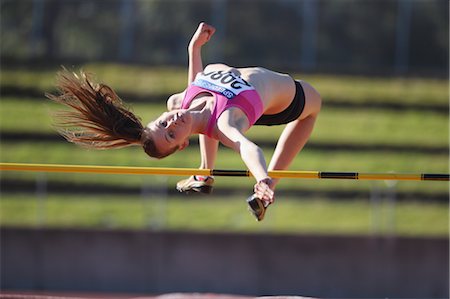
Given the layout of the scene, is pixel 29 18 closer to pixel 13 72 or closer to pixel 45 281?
pixel 13 72

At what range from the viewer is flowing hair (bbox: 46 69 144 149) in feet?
16.3

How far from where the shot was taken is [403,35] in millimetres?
16844

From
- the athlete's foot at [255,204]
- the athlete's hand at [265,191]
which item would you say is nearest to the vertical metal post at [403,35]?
the athlete's foot at [255,204]

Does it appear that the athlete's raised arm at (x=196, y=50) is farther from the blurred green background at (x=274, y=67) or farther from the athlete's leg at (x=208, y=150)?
the blurred green background at (x=274, y=67)

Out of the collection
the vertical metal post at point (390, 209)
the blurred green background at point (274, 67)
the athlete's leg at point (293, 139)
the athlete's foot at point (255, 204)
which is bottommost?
the athlete's foot at point (255, 204)

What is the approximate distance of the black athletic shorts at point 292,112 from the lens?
5.38m

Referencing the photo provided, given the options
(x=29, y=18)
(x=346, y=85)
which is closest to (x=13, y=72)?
(x=29, y=18)

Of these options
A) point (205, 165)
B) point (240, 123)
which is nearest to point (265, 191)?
point (240, 123)

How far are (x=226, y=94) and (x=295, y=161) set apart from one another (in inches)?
361

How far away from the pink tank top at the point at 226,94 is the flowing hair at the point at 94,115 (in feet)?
1.17

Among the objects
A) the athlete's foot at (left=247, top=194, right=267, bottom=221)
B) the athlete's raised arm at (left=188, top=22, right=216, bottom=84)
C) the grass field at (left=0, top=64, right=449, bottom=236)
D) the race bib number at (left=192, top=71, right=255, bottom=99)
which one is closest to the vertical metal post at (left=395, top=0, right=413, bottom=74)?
the grass field at (left=0, top=64, right=449, bottom=236)

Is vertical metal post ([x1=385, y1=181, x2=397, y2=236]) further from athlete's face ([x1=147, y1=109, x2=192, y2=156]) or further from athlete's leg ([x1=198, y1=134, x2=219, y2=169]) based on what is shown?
athlete's face ([x1=147, y1=109, x2=192, y2=156])

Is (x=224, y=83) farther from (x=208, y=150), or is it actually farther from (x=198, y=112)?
(x=208, y=150)

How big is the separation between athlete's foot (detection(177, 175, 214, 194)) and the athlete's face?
0.68m
